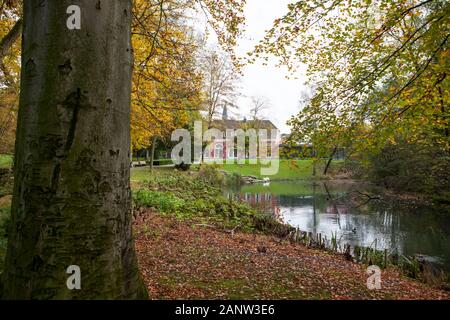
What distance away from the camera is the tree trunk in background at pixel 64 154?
2086 mm

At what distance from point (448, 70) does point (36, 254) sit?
710 cm

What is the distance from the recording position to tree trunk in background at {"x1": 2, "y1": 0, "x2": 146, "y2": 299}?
2.09 meters

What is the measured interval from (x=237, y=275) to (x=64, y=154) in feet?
12.6

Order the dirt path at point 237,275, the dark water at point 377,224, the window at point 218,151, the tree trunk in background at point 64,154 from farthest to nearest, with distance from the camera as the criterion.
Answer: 1. the window at point 218,151
2. the dark water at point 377,224
3. the dirt path at point 237,275
4. the tree trunk in background at point 64,154

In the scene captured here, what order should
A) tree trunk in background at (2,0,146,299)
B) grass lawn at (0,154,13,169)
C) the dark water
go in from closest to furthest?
tree trunk in background at (2,0,146,299) < the dark water < grass lawn at (0,154,13,169)

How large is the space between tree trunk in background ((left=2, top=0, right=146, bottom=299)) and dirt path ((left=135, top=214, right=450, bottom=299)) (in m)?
2.01

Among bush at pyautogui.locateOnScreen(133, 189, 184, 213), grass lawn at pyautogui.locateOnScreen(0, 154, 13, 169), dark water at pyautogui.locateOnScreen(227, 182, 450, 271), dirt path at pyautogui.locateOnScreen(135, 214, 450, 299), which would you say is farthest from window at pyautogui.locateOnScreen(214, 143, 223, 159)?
dirt path at pyautogui.locateOnScreen(135, 214, 450, 299)

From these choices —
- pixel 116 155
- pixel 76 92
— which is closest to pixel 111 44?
pixel 76 92

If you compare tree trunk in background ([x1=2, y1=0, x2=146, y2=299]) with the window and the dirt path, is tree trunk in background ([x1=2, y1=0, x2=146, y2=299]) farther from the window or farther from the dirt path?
the window

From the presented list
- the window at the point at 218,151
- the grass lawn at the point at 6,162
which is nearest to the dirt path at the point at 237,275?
the grass lawn at the point at 6,162

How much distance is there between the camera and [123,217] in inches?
93.6

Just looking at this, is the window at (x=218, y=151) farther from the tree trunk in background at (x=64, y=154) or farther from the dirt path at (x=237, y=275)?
the tree trunk in background at (x=64, y=154)

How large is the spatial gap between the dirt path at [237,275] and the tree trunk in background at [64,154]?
6.60 ft

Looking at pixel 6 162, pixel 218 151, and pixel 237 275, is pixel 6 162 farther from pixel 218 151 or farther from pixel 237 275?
pixel 218 151
